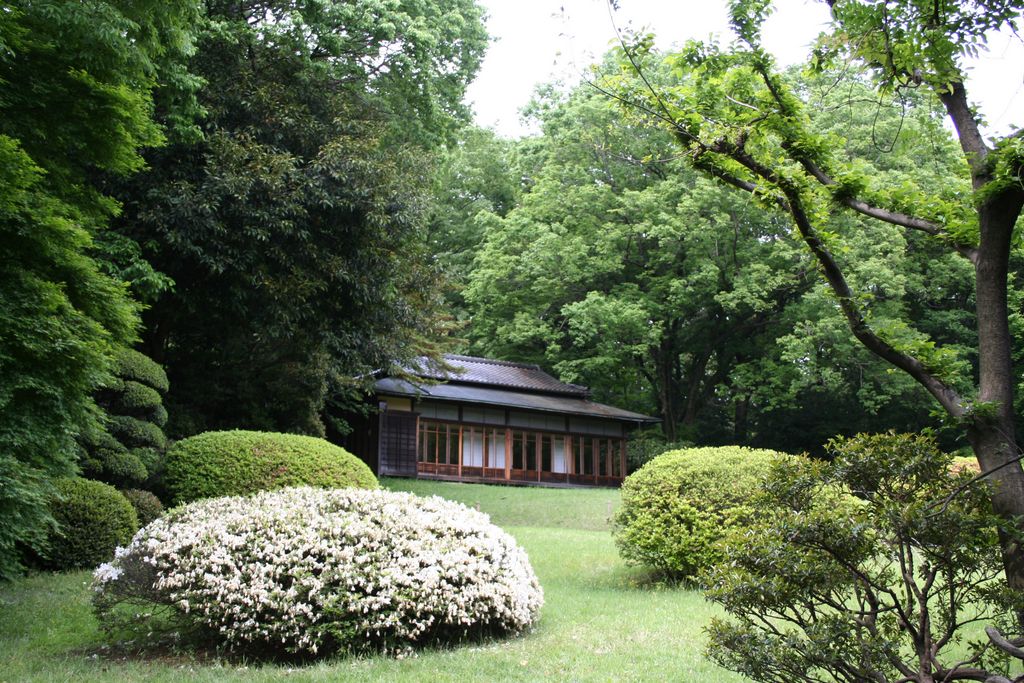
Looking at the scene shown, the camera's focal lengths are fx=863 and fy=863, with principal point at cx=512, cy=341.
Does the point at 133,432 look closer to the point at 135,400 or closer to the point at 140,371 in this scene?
the point at 135,400

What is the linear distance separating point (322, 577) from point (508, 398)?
23.4 meters

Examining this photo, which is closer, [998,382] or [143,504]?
[998,382]

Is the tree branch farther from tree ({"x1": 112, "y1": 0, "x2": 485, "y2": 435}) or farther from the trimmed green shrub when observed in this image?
tree ({"x1": 112, "y1": 0, "x2": 485, "y2": 435})

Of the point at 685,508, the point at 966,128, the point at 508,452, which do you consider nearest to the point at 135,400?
the point at 685,508

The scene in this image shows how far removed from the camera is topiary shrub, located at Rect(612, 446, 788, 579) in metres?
10.5

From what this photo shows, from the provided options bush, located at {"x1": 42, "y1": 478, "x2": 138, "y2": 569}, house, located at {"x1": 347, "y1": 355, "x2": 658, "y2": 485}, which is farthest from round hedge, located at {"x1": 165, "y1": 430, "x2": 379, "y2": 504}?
house, located at {"x1": 347, "y1": 355, "x2": 658, "y2": 485}

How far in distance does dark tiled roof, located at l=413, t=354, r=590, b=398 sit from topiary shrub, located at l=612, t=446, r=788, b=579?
1868 centimetres

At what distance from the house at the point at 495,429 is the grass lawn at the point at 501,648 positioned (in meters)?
16.0

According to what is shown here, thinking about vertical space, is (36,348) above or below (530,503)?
above

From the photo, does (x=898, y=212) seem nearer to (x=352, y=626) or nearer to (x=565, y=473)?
(x=352, y=626)

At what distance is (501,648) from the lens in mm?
7113

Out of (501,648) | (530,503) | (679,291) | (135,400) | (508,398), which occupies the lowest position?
(501,648)

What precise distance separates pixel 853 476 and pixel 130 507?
9.71 meters

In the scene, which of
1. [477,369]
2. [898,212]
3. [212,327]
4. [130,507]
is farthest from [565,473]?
[898,212]
